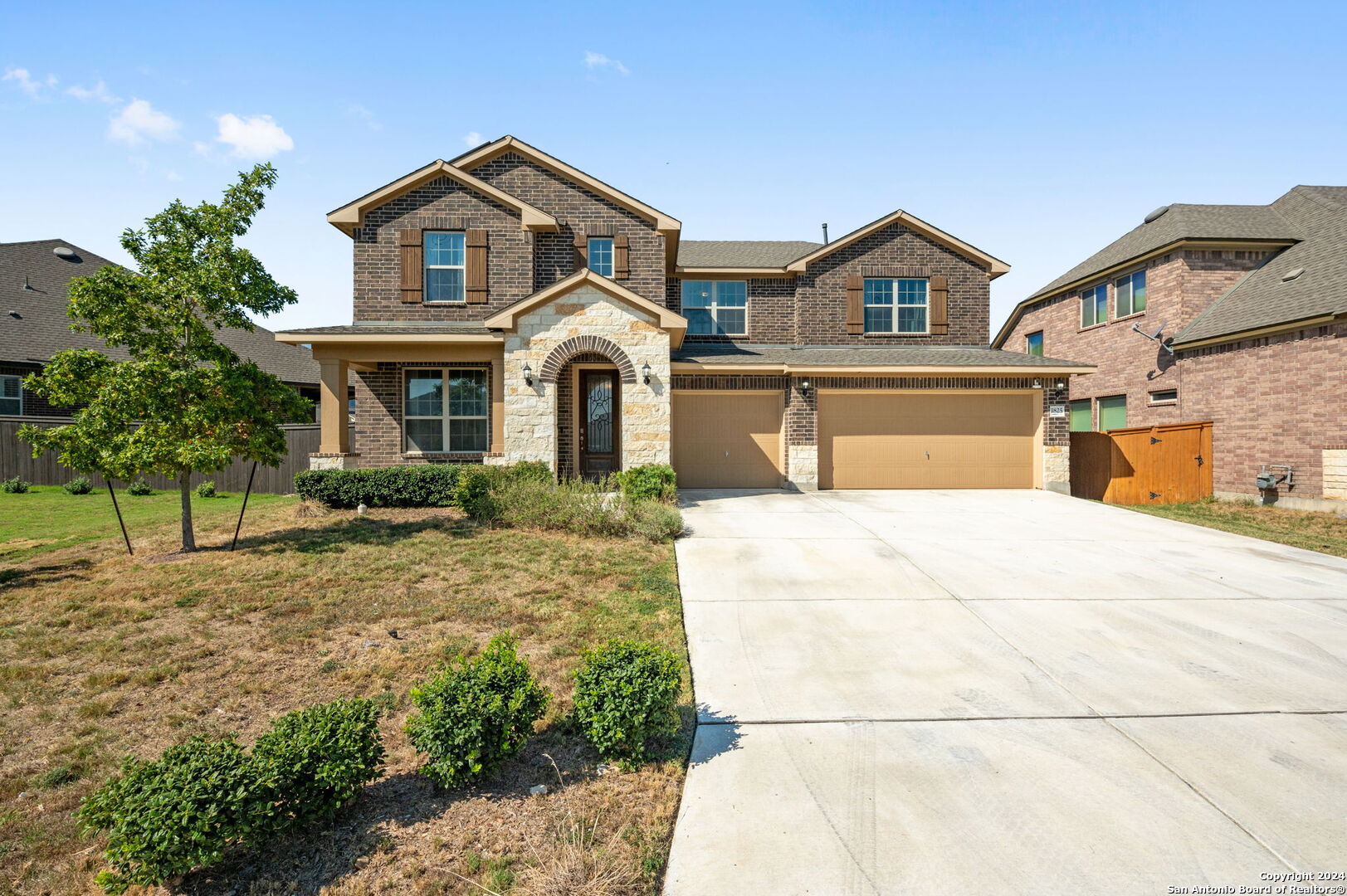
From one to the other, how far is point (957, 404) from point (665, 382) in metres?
7.68

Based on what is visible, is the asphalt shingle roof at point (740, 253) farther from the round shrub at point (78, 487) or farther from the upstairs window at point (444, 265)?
the round shrub at point (78, 487)

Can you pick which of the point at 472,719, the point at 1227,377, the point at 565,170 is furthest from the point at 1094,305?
the point at 472,719

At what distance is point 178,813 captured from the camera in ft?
8.59

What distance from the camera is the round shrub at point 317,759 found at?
9.61 feet

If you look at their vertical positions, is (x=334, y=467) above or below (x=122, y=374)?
below

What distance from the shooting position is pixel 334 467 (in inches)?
468

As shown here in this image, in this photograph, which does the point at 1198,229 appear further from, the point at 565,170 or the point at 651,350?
the point at 565,170

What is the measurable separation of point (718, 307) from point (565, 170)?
542cm

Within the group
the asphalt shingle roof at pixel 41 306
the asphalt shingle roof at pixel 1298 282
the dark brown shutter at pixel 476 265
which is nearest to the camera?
the asphalt shingle roof at pixel 1298 282

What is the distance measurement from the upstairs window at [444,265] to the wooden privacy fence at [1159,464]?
15.8 meters

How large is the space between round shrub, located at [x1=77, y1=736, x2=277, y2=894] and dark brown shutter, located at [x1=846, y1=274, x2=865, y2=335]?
16435 mm

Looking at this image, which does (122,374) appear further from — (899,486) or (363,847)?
(899,486)

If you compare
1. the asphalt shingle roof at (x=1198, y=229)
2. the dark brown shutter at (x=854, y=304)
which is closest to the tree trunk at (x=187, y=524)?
the dark brown shutter at (x=854, y=304)

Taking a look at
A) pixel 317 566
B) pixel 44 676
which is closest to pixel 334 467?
pixel 317 566
